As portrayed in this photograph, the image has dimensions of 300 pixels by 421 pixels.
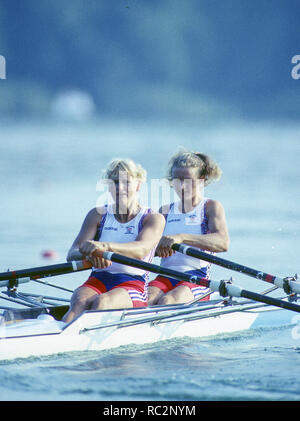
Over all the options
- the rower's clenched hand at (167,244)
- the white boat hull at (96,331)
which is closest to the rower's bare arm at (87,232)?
the white boat hull at (96,331)

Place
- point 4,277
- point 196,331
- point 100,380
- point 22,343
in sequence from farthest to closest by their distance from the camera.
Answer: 1. point 196,331
2. point 4,277
3. point 22,343
4. point 100,380

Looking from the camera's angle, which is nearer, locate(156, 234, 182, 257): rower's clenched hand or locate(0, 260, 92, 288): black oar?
locate(0, 260, 92, 288): black oar

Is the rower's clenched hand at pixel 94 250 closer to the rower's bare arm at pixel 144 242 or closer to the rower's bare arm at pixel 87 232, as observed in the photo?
the rower's bare arm at pixel 144 242

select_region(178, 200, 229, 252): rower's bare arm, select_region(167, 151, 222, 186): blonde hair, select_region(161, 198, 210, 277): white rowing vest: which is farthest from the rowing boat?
select_region(167, 151, 222, 186): blonde hair

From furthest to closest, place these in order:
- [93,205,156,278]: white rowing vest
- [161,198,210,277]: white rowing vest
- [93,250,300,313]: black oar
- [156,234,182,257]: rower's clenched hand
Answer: [161,198,210,277]: white rowing vest → [156,234,182,257]: rower's clenched hand → [93,205,156,278]: white rowing vest → [93,250,300,313]: black oar

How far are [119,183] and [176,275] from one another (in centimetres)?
80

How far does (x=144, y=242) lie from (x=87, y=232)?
487 mm

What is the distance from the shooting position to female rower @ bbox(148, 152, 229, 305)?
5441mm

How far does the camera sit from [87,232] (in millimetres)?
5004

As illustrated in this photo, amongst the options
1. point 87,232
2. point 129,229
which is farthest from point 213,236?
point 87,232

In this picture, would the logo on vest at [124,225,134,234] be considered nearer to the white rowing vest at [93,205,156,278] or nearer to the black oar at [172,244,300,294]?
the white rowing vest at [93,205,156,278]

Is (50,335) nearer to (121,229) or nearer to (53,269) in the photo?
(53,269)

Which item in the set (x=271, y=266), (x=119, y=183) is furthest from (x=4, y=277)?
(x=271, y=266)

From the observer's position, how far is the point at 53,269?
473cm
